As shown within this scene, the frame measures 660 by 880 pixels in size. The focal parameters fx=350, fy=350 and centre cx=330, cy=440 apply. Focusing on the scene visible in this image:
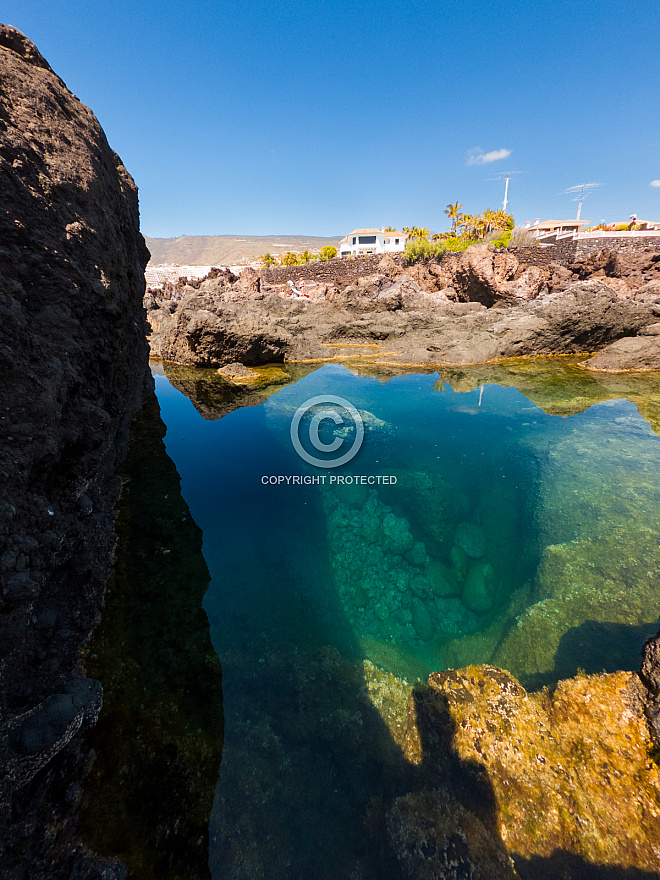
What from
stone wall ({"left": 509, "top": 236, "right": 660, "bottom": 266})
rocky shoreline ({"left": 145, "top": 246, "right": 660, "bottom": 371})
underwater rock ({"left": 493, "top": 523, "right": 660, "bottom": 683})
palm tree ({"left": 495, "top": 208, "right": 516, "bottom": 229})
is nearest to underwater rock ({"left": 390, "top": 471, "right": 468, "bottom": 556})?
underwater rock ({"left": 493, "top": 523, "right": 660, "bottom": 683})

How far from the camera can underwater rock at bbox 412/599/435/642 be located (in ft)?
11.3

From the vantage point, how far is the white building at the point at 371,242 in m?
57.3

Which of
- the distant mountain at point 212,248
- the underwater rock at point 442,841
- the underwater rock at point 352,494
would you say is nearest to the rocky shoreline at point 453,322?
the underwater rock at point 352,494

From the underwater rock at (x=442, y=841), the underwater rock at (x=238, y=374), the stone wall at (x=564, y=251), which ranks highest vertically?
the stone wall at (x=564, y=251)

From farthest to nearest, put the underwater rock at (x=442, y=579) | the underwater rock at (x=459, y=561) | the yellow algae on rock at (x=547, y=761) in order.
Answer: the underwater rock at (x=459, y=561) < the underwater rock at (x=442, y=579) < the yellow algae on rock at (x=547, y=761)

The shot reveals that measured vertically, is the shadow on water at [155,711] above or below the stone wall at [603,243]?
below

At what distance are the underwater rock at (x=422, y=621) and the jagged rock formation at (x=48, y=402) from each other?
271cm

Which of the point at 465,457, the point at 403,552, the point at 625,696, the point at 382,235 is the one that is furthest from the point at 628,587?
the point at 382,235

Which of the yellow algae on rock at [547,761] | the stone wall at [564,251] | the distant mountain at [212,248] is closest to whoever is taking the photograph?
the yellow algae on rock at [547,761]

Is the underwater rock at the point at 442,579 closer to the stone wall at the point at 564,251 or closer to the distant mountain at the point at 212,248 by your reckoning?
the stone wall at the point at 564,251

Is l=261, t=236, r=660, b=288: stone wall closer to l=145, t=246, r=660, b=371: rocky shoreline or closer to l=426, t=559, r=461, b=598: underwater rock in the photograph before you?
l=145, t=246, r=660, b=371: rocky shoreline

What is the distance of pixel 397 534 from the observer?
4488mm

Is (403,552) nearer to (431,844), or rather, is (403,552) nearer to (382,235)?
(431,844)

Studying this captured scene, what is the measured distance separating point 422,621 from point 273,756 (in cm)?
181
